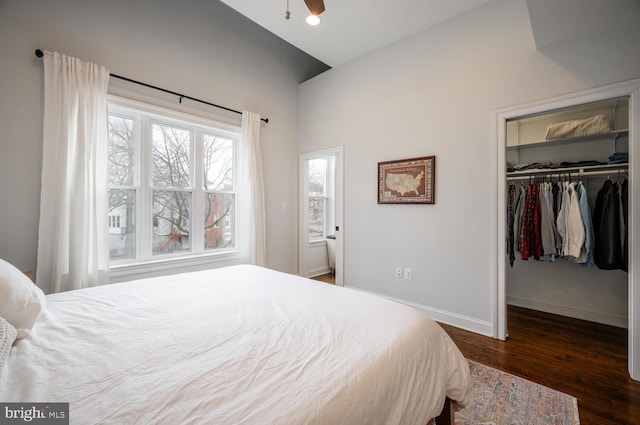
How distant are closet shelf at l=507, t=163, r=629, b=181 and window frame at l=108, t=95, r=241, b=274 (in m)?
3.49

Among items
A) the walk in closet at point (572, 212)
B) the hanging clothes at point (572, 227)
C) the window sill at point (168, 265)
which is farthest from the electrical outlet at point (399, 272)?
the window sill at point (168, 265)

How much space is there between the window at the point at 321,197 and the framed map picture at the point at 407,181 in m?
2.07

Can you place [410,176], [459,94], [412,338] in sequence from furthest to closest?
[410,176] < [459,94] < [412,338]

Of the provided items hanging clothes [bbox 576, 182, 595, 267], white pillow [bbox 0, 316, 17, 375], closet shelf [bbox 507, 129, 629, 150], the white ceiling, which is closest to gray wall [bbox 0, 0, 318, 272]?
the white ceiling

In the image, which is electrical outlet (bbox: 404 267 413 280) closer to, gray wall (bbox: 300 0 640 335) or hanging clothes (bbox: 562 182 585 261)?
gray wall (bbox: 300 0 640 335)

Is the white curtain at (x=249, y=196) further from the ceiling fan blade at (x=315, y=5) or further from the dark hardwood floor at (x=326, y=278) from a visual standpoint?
the ceiling fan blade at (x=315, y=5)

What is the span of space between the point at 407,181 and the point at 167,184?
8.93 ft

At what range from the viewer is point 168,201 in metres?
3.08

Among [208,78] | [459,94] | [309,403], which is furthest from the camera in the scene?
[208,78]

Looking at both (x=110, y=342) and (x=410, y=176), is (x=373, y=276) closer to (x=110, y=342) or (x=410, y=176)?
(x=410, y=176)

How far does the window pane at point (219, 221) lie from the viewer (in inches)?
135

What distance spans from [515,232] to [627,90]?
1.56 meters

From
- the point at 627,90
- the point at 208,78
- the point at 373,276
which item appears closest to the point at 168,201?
the point at 208,78

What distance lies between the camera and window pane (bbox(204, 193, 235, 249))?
3.42 meters
